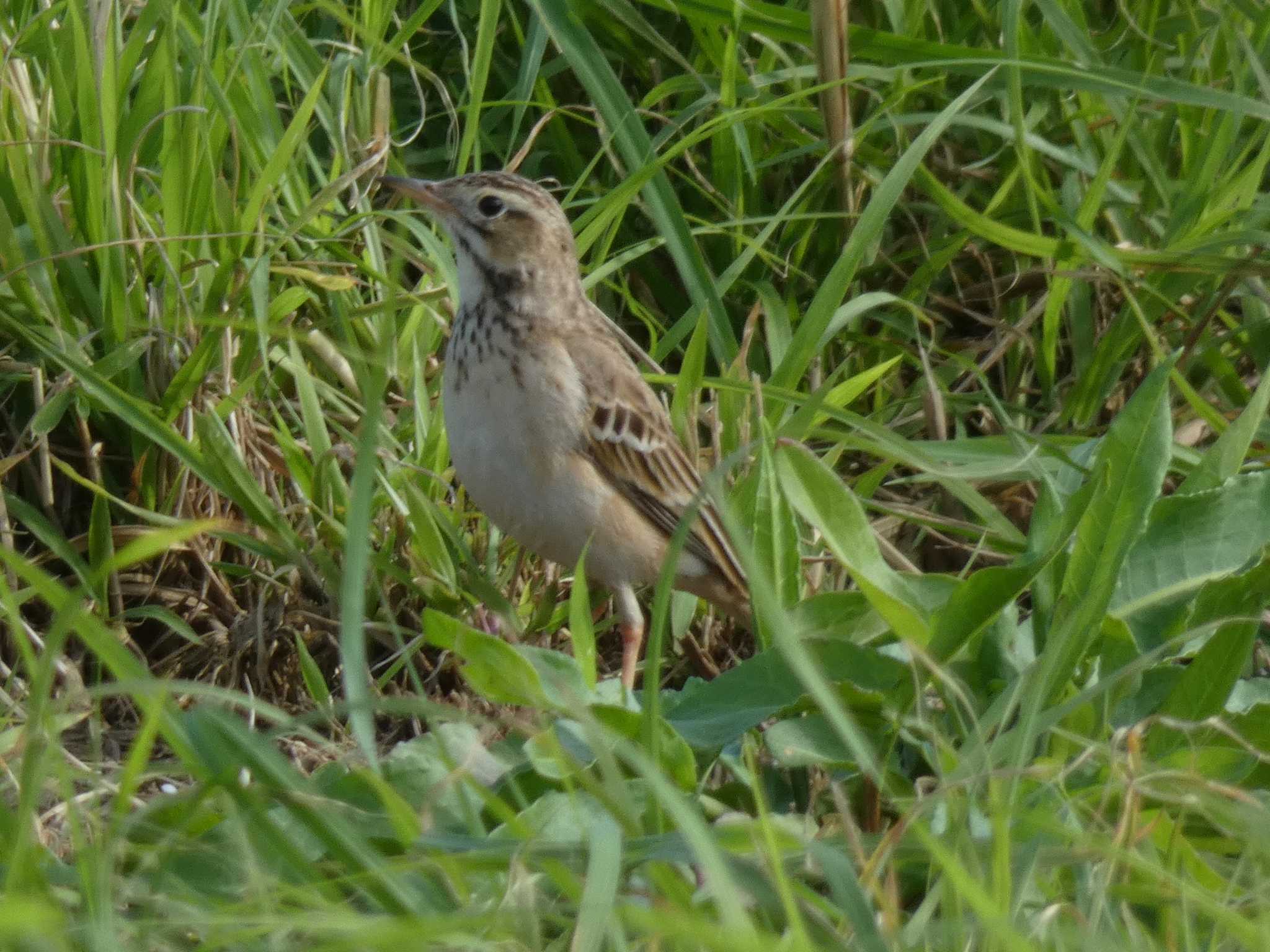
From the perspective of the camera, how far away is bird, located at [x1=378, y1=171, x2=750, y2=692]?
4371 mm

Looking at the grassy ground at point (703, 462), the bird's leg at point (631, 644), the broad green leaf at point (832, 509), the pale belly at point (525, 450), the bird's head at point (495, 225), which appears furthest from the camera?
the bird's head at point (495, 225)

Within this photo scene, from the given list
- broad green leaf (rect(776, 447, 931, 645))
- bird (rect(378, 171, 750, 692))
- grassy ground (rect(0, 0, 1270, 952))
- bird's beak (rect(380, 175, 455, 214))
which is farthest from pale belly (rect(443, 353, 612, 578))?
broad green leaf (rect(776, 447, 931, 645))

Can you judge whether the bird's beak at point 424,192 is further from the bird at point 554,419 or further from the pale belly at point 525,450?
the pale belly at point 525,450

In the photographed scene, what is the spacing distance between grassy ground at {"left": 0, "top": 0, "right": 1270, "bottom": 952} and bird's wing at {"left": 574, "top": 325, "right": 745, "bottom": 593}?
10 centimetres

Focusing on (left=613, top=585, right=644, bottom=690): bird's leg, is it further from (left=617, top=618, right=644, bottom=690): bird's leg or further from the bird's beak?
the bird's beak

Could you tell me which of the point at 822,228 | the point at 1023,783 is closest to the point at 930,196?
the point at 822,228

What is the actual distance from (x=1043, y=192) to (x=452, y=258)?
64.6 inches

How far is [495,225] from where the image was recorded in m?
4.65

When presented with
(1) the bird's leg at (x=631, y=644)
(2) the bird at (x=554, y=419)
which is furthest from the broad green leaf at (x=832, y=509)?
(1) the bird's leg at (x=631, y=644)

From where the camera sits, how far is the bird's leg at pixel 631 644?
453cm

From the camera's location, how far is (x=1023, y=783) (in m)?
3.03

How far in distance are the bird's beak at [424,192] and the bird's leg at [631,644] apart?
45.2 inches

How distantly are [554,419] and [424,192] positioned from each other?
0.70 m

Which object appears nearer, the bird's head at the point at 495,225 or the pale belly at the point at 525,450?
the pale belly at the point at 525,450
